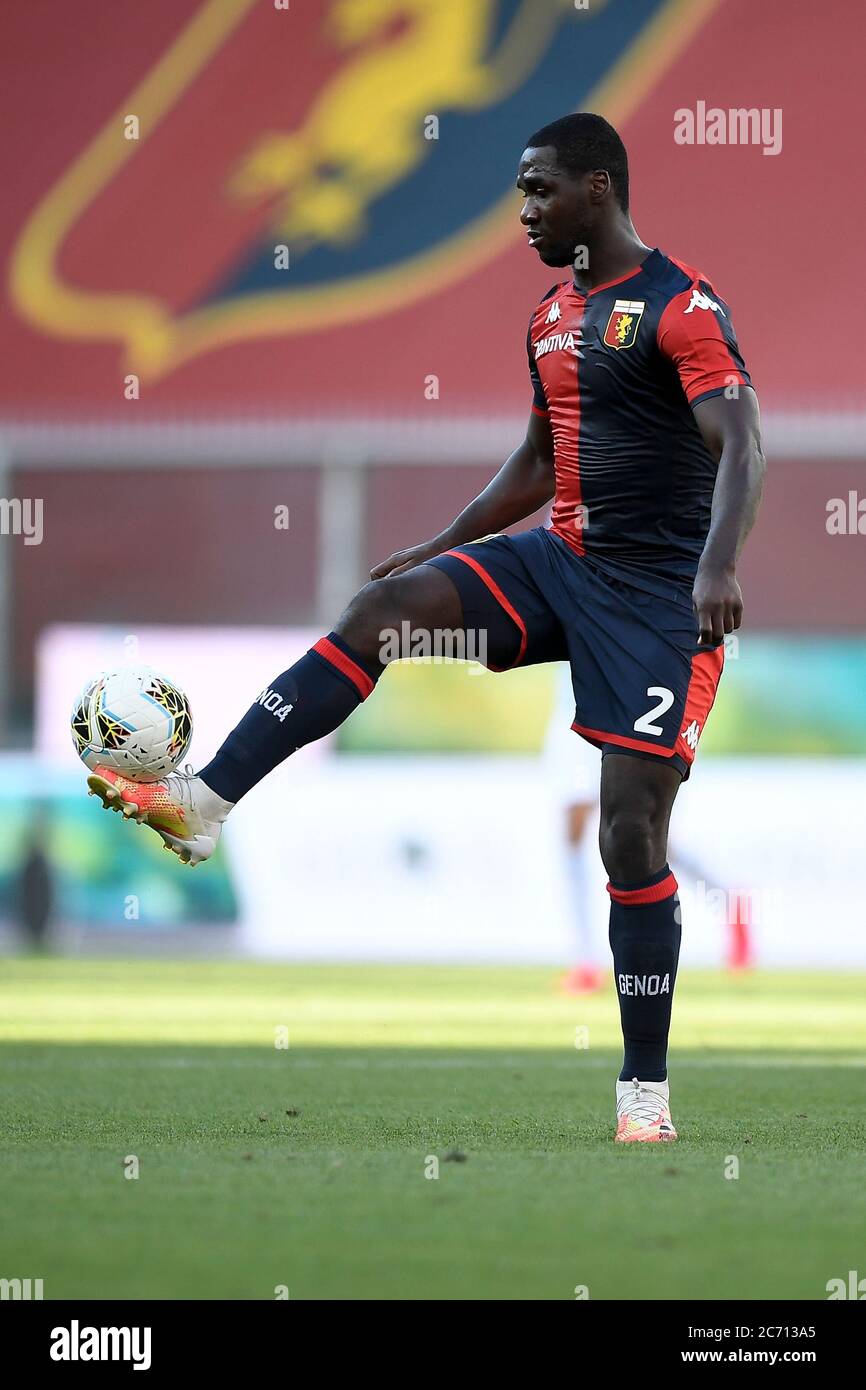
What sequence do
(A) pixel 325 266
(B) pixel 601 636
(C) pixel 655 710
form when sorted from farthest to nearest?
(A) pixel 325 266 < (B) pixel 601 636 < (C) pixel 655 710

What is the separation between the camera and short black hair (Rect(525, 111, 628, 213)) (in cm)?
459

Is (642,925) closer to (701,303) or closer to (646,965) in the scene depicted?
(646,965)

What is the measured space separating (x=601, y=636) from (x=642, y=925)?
2.00ft

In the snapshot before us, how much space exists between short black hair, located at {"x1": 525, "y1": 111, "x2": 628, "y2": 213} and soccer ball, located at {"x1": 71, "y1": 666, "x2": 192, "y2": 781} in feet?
4.62

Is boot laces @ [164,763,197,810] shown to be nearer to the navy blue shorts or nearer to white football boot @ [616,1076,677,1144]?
the navy blue shorts

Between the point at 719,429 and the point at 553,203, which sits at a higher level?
the point at 553,203

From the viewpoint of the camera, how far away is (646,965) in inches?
177

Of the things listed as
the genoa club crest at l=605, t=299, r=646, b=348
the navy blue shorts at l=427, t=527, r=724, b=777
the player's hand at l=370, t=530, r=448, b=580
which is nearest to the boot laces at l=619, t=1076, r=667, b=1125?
the navy blue shorts at l=427, t=527, r=724, b=777
